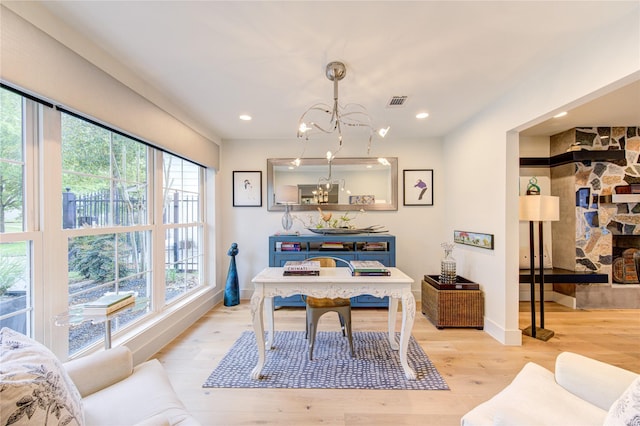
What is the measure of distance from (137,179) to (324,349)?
2.44 m

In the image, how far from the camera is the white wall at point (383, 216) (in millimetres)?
3975

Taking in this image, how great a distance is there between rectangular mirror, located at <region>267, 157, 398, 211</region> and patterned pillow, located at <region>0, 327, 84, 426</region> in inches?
122

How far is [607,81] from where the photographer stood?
1.64m

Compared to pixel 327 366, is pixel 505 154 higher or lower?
higher

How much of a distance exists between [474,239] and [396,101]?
186cm

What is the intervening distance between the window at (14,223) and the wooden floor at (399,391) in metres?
1.10

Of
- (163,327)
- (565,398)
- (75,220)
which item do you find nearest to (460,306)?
(565,398)

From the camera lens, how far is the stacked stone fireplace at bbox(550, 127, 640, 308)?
349cm

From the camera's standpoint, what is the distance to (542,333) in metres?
2.77

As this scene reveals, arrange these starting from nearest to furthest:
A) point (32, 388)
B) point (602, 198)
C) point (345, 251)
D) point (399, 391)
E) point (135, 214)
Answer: point (32, 388) → point (399, 391) → point (135, 214) → point (602, 198) → point (345, 251)

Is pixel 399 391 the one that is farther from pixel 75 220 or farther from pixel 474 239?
pixel 75 220

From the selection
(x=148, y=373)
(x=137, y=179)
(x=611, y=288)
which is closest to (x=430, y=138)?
(x=611, y=288)

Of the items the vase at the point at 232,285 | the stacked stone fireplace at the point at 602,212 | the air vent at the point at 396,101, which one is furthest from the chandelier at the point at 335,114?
the stacked stone fireplace at the point at 602,212

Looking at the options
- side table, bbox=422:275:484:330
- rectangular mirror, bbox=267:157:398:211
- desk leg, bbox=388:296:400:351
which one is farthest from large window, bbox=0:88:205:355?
side table, bbox=422:275:484:330
